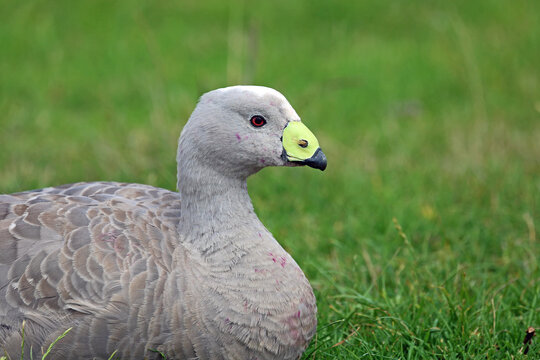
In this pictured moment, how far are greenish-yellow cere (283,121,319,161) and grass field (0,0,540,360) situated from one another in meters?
0.80

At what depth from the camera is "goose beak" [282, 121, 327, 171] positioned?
2.72m

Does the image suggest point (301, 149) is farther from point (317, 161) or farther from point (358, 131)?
point (358, 131)

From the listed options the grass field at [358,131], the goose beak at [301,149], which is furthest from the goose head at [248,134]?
the grass field at [358,131]

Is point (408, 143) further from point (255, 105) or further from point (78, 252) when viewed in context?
point (78, 252)

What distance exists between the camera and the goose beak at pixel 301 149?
272cm

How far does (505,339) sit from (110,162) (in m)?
2.97

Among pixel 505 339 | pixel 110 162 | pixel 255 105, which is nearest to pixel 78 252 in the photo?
pixel 255 105

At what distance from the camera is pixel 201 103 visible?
289 cm

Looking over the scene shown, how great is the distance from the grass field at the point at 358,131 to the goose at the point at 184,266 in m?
0.44

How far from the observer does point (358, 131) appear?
5.91 metres

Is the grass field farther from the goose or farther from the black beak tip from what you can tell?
the black beak tip

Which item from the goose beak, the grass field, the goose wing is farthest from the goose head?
the grass field

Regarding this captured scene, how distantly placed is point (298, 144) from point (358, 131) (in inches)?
128

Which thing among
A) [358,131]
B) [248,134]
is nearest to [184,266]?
[248,134]
